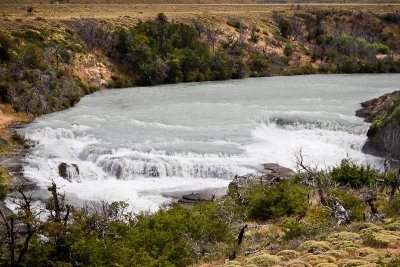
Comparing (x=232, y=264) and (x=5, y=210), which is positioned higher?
(x=232, y=264)

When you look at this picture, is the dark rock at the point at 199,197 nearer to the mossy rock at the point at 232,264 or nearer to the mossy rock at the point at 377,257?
the mossy rock at the point at 232,264

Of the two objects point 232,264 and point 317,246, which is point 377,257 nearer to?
point 317,246

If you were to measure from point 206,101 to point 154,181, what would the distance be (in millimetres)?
23181

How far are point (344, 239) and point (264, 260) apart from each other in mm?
2699

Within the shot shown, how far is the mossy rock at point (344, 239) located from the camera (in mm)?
14770

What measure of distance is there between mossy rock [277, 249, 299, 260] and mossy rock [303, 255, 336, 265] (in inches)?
31.2

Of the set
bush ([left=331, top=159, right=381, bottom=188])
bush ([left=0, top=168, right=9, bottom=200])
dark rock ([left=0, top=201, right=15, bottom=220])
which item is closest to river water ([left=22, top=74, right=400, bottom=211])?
bush ([left=0, top=168, right=9, bottom=200])

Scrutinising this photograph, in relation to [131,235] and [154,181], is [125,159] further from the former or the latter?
[131,235]

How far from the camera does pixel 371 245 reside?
1489 centimetres

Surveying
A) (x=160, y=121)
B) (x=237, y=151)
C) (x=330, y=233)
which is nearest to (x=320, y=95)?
(x=160, y=121)

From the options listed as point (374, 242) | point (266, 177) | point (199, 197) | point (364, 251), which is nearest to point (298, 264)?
point (364, 251)

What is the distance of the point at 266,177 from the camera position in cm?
3083

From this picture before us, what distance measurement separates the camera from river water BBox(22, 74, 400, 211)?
32.3m

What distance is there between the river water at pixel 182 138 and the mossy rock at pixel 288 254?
13316 mm
